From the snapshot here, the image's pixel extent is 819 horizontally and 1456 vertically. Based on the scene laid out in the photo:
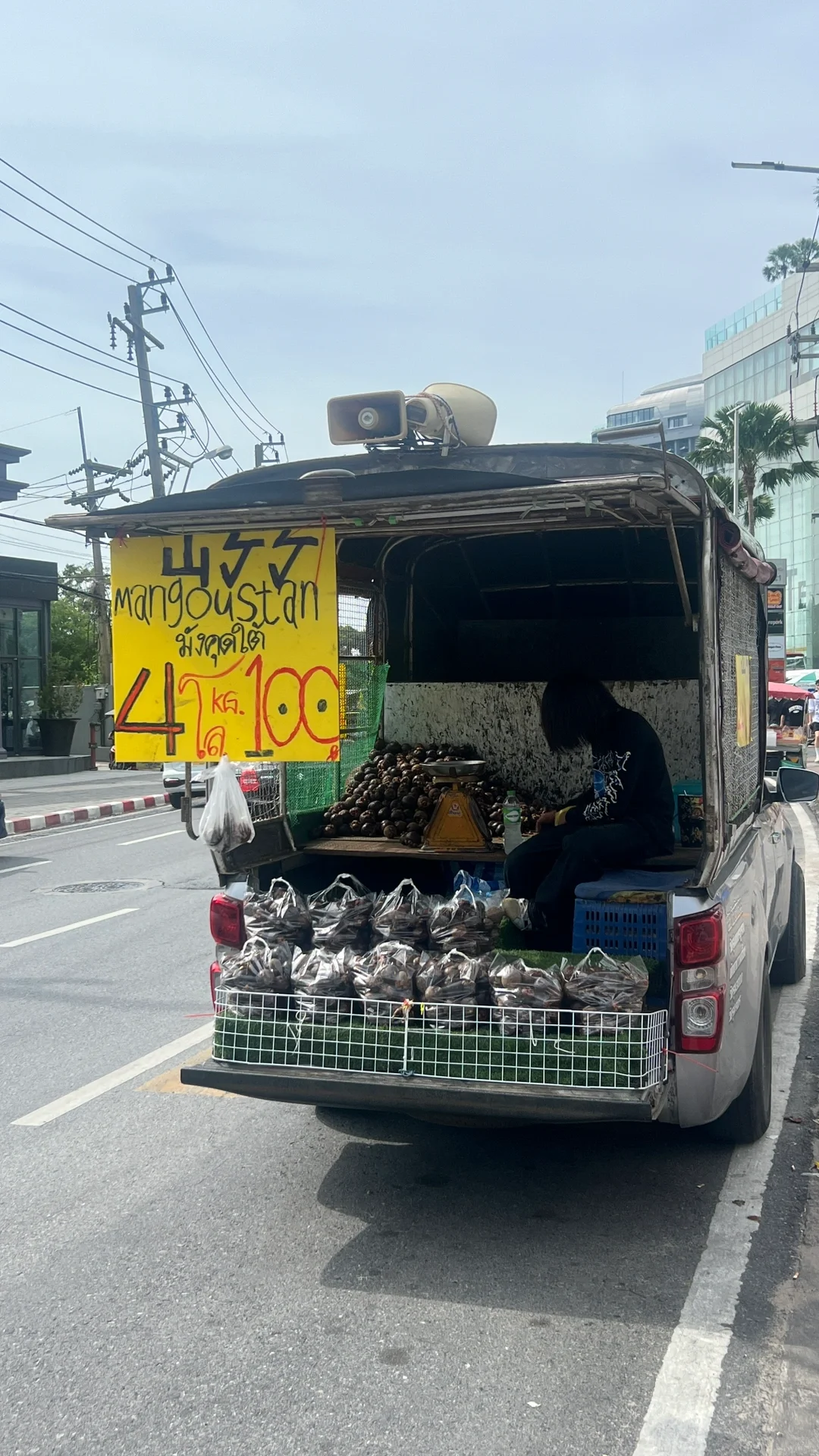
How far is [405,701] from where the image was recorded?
720 centimetres

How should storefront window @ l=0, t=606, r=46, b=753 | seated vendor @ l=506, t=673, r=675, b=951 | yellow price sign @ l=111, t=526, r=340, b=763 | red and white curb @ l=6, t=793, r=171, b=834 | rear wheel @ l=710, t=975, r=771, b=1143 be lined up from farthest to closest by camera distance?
storefront window @ l=0, t=606, r=46, b=753
red and white curb @ l=6, t=793, r=171, b=834
seated vendor @ l=506, t=673, r=675, b=951
rear wheel @ l=710, t=975, r=771, b=1143
yellow price sign @ l=111, t=526, r=340, b=763

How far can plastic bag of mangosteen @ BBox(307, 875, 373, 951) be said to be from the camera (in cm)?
459

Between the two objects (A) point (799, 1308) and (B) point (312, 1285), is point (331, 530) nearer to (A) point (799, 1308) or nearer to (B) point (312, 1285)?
(B) point (312, 1285)

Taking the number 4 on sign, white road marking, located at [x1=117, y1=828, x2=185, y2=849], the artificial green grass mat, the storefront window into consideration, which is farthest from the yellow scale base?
the storefront window

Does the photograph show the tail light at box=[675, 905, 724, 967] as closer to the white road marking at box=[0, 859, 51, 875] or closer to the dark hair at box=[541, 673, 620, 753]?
the dark hair at box=[541, 673, 620, 753]

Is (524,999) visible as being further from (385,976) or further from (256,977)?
(256,977)

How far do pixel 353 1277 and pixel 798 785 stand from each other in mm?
3425

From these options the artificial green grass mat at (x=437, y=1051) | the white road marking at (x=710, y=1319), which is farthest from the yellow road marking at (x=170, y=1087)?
the white road marking at (x=710, y=1319)

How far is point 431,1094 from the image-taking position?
12.1 feet

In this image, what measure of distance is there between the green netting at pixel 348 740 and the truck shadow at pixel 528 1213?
1592 mm

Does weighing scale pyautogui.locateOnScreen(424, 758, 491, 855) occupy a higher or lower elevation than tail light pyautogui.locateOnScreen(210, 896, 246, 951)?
higher

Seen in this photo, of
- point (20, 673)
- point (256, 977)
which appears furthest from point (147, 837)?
point (20, 673)

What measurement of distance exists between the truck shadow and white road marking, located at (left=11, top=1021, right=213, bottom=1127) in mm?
1122

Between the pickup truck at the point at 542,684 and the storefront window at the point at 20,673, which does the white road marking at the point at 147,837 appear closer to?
the pickup truck at the point at 542,684
